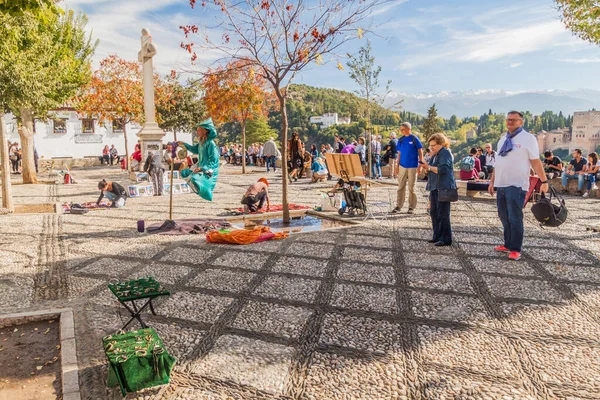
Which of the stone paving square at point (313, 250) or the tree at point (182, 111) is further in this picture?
the tree at point (182, 111)

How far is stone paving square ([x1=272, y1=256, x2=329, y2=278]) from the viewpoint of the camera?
4.88m

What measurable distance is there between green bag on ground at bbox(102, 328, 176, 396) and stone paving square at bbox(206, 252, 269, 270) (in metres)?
2.42

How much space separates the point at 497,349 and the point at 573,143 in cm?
11541

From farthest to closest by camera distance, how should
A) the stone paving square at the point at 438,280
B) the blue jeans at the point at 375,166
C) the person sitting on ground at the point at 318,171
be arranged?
the blue jeans at the point at 375,166, the person sitting on ground at the point at 318,171, the stone paving square at the point at 438,280

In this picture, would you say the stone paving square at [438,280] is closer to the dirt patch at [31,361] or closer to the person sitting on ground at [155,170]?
the dirt patch at [31,361]

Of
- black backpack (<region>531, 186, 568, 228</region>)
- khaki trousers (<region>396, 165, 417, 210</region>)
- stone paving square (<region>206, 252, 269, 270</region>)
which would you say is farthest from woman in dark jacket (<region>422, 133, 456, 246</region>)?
khaki trousers (<region>396, 165, 417, 210</region>)

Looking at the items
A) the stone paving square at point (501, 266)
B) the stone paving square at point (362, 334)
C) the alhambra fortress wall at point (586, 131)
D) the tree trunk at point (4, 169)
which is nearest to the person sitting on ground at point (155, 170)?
the tree trunk at point (4, 169)

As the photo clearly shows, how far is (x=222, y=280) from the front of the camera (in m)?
4.61

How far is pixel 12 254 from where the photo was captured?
230 inches

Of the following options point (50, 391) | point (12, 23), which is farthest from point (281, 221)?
point (12, 23)

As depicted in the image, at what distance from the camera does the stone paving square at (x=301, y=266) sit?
488 centimetres

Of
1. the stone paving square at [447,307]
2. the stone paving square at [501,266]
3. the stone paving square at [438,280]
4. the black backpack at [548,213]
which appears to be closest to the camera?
the stone paving square at [447,307]

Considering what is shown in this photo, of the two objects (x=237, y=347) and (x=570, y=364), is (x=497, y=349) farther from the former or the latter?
(x=237, y=347)

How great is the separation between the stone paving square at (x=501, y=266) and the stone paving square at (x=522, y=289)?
26cm
